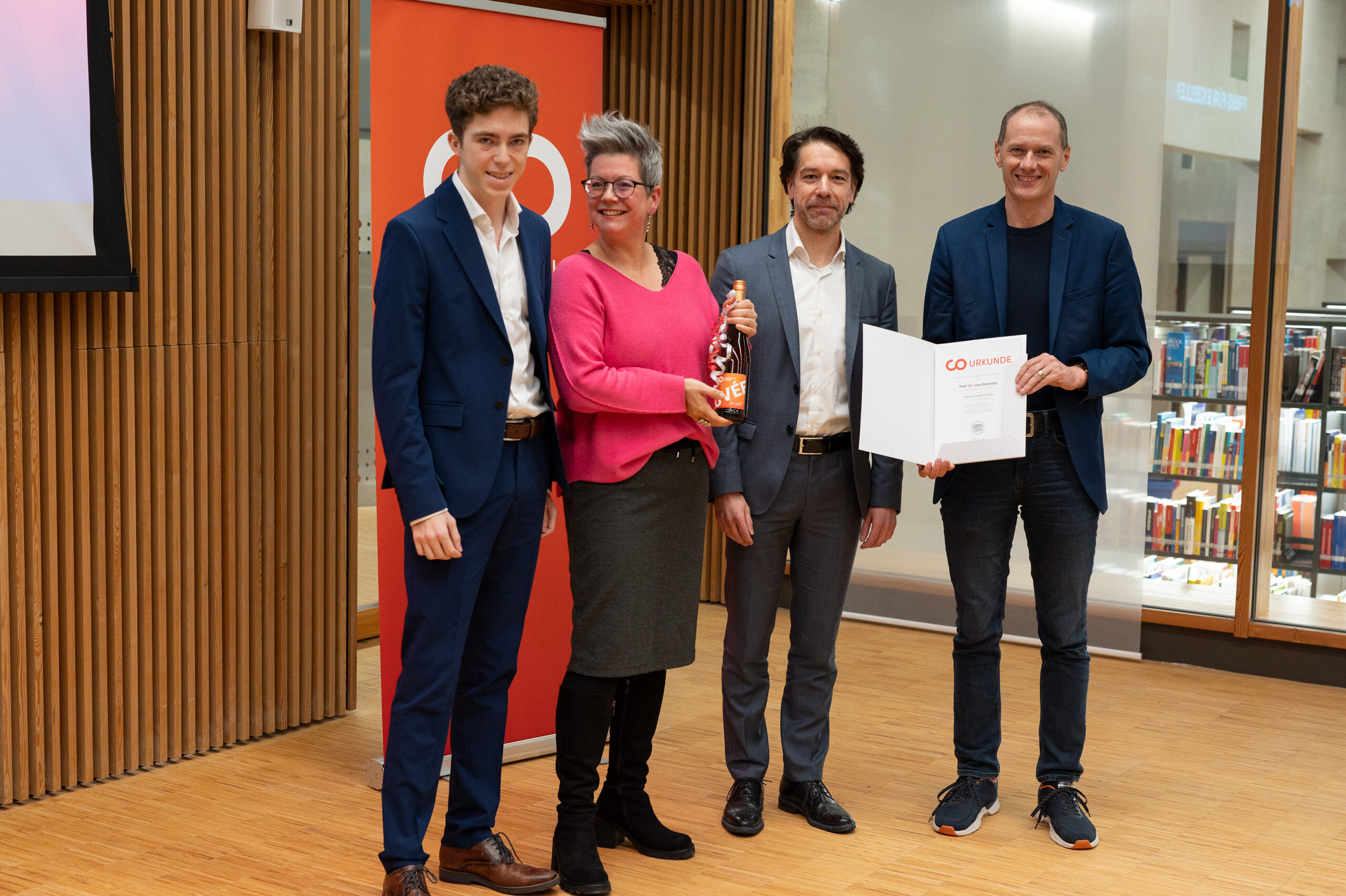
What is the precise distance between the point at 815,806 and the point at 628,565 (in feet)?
3.37

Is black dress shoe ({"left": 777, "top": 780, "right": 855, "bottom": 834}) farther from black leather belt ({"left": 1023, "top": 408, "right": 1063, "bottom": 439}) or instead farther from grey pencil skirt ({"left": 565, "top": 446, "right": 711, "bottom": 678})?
black leather belt ({"left": 1023, "top": 408, "right": 1063, "bottom": 439})

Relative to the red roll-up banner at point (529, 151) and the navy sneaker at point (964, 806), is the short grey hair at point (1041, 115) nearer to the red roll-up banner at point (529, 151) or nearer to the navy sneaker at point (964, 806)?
the red roll-up banner at point (529, 151)

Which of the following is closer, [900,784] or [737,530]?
[737,530]

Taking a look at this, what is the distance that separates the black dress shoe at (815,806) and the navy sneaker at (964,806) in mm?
247

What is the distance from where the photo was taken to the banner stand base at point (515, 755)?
3.94 meters

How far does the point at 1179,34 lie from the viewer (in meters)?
5.57

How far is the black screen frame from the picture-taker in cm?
360

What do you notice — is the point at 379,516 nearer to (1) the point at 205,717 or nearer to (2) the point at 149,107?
(1) the point at 205,717

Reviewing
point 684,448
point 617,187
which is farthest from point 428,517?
point 617,187

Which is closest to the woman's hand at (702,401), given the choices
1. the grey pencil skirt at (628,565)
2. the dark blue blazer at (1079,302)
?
the grey pencil skirt at (628,565)

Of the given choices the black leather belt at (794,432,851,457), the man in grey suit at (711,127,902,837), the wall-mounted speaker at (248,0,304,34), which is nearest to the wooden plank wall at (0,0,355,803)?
the wall-mounted speaker at (248,0,304,34)

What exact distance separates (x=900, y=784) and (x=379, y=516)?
179cm

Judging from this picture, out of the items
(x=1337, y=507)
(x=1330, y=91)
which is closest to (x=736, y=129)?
(x=1330, y=91)

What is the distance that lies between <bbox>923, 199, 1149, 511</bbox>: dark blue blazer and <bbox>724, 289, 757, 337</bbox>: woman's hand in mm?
694
